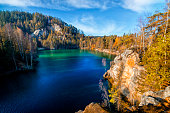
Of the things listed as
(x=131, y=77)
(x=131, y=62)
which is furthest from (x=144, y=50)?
(x=131, y=77)

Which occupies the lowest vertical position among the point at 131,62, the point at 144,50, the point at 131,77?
the point at 131,77

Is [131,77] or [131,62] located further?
[131,62]

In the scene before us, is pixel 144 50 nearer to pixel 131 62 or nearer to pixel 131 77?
pixel 131 62

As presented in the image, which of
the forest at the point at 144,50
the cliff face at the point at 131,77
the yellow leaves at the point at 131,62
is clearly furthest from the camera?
the yellow leaves at the point at 131,62

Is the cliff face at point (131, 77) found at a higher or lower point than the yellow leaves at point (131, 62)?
lower

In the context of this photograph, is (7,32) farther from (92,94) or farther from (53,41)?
(53,41)

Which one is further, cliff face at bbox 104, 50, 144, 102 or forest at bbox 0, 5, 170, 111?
cliff face at bbox 104, 50, 144, 102

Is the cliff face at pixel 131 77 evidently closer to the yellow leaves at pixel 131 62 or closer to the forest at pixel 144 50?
the yellow leaves at pixel 131 62

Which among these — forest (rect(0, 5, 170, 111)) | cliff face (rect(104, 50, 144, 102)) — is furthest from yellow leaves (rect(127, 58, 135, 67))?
forest (rect(0, 5, 170, 111))

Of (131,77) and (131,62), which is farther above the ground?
(131,62)

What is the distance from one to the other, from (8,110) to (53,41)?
151 m

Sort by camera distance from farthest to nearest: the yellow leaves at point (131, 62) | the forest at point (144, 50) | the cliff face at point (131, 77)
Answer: the yellow leaves at point (131, 62)
the cliff face at point (131, 77)
the forest at point (144, 50)

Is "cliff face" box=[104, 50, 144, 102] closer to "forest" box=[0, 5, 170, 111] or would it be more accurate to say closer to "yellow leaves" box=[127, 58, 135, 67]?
"yellow leaves" box=[127, 58, 135, 67]

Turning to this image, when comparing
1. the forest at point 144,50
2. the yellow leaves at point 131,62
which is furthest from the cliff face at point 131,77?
the forest at point 144,50
